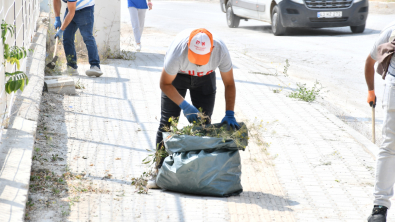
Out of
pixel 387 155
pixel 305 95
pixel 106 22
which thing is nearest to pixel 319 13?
pixel 106 22

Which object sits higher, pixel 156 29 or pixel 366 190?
pixel 366 190

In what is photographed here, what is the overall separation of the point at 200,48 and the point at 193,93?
76cm

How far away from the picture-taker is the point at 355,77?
27.3 feet

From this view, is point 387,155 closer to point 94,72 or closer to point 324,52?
point 94,72

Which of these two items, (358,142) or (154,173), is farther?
(358,142)

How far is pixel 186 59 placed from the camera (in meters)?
3.46

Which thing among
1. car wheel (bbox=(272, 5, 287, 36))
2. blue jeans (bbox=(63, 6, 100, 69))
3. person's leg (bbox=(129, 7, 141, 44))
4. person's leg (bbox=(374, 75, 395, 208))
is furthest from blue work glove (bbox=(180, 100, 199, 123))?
car wheel (bbox=(272, 5, 287, 36))

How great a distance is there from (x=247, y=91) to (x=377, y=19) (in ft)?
35.9

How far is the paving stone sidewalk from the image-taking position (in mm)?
3371

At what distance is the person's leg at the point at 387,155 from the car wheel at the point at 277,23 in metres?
9.78

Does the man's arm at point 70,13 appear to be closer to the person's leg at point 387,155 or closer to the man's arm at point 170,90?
the man's arm at point 170,90

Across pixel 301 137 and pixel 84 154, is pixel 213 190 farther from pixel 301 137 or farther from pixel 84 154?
pixel 301 137

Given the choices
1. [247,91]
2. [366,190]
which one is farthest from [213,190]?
[247,91]

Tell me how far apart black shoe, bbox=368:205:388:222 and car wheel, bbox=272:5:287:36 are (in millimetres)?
9968
